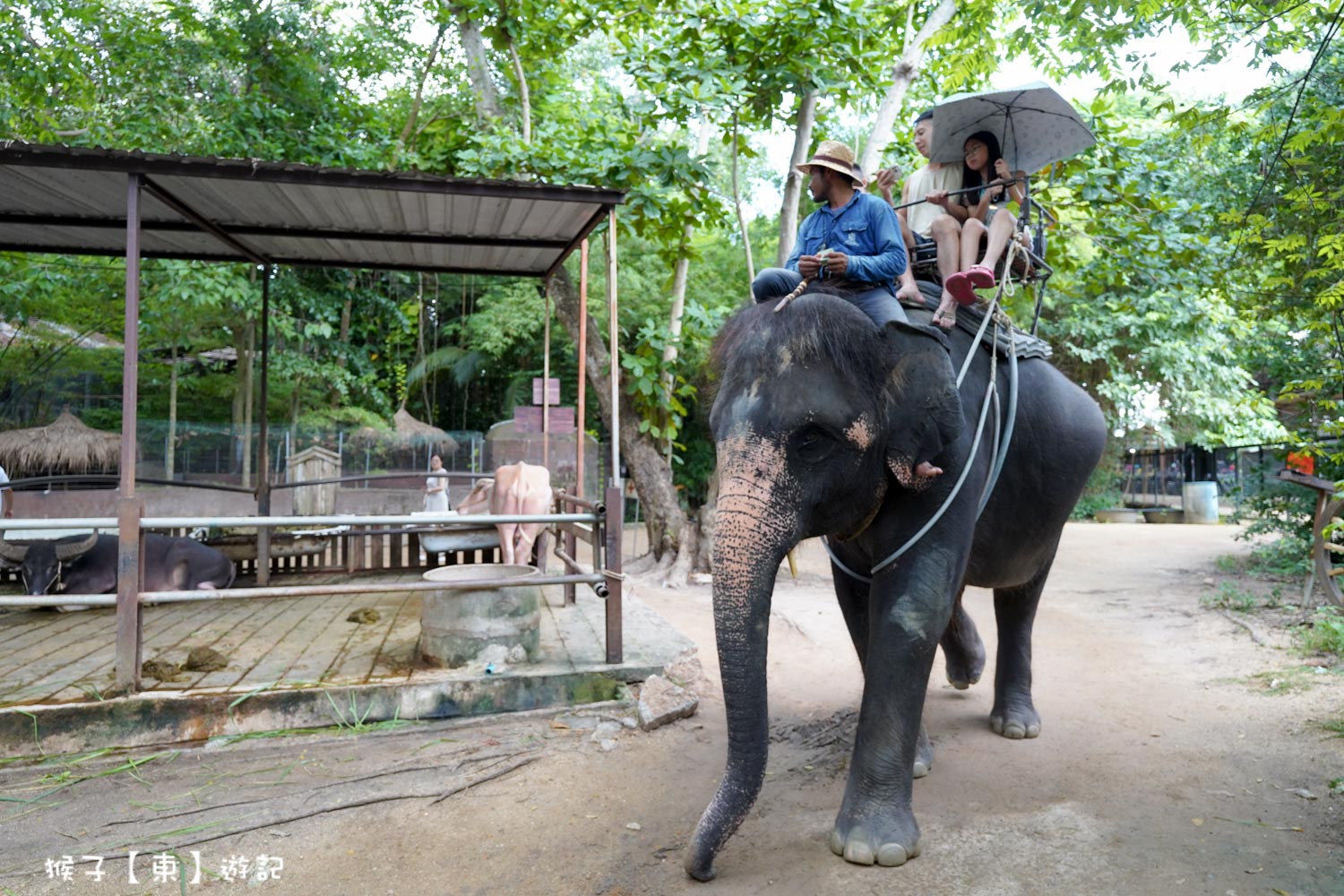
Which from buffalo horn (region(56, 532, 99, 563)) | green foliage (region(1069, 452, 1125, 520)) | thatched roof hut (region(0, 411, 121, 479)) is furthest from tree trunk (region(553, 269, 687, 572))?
green foliage (region(1069, 452, 1125, 520))

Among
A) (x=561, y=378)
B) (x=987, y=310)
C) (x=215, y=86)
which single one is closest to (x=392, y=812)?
(x=987, y=310)

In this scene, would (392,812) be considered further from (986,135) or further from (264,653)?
(986,135)

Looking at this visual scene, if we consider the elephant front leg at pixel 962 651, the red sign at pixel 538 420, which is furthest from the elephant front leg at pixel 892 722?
the red sign at pixel 538 420

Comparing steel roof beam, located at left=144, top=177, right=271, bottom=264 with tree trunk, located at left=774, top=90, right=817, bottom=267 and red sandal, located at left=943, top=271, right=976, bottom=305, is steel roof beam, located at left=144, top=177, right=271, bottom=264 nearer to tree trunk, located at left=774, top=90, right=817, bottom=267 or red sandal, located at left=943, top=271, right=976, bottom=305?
red sandal, located at left=943, top=271, right=976, bottom=305

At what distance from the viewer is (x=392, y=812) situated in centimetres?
365

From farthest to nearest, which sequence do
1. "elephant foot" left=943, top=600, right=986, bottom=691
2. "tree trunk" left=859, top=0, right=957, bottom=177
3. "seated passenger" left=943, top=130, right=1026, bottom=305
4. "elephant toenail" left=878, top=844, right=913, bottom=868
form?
"tree trunk" left=859, top=0, right=957, bottom=177 < "elephant foot" left=943, top=600, right=986, bottom=691 < "seated passenger" left=943, top=130, right=1026, bottom=305 < "elephant toenail" left=878, top=844, right=913, bottom=868

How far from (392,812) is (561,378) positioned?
15.9m

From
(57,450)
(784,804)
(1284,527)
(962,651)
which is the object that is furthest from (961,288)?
(57,450)

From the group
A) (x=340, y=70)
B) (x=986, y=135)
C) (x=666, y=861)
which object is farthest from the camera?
(x=340, y=70)

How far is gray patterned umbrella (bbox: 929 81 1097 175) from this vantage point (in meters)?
4.34

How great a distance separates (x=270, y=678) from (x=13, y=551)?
3623 millimetres

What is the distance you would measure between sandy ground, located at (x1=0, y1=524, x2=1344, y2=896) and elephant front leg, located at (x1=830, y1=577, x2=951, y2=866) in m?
0.16

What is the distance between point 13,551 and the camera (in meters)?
6.88

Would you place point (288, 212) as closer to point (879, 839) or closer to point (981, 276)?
point (981, 276)
